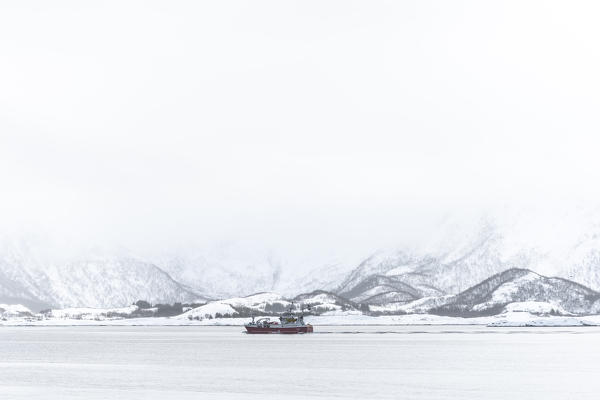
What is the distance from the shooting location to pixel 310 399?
11638 centimetres

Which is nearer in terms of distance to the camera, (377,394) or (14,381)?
(377,394)

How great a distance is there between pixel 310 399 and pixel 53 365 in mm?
Answer: 78922

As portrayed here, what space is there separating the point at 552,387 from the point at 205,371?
5775cm

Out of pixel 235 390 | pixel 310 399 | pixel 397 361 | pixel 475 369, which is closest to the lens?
pixel 310 399

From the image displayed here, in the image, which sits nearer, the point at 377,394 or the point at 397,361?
the point at 377,394

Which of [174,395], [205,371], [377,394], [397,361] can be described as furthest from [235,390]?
[397,361]

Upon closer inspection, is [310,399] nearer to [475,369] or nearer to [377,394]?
[377,394]

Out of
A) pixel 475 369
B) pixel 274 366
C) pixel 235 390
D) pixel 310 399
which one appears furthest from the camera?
pixel 274 366

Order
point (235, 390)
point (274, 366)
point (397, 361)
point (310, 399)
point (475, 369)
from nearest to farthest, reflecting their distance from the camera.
→ point (310, 399)
point (235, 390)
point (475, 369)
point (274, 366)
point (397, 361)

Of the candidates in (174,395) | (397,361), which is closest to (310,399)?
(174,395)

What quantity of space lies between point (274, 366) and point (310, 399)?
189ft

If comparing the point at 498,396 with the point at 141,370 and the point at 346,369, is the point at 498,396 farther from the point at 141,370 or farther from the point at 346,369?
the point at 141,370

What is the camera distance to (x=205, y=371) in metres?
161

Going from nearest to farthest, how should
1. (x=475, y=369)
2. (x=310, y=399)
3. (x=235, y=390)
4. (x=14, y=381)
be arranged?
(x=310, y=399) < (x=235, y=390) < (x=14, y=381) < (x=475, y=369)
